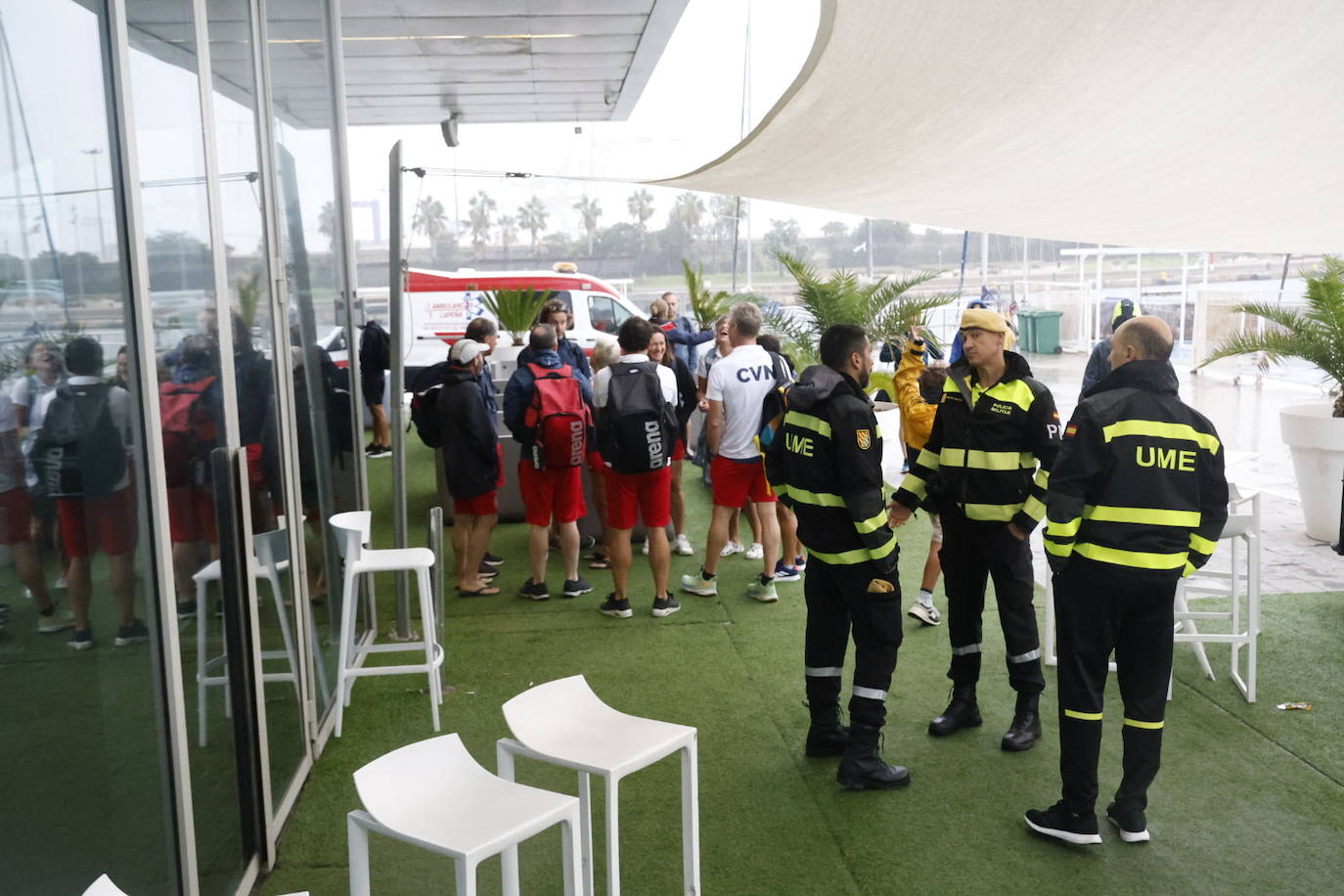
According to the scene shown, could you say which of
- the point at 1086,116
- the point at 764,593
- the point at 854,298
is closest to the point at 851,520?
the point at 1086,116

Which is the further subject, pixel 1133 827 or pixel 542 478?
pixel 542 478

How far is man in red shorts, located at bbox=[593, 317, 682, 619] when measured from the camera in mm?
5965

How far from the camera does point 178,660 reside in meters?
2.73

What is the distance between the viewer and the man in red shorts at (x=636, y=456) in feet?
19.6

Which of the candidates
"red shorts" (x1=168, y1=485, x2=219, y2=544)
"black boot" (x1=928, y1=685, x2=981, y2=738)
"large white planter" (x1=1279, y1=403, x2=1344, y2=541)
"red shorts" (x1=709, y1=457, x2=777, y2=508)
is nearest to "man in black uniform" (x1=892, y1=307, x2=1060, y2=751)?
"black boot" (x1=928, y1=685, x2=981, y2=738)

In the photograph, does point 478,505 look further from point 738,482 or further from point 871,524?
point 871,524

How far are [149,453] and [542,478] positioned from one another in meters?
3.78

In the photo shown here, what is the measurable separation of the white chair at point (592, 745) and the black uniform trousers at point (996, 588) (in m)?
1.77

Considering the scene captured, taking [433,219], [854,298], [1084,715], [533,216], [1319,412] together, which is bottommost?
[1084,715]

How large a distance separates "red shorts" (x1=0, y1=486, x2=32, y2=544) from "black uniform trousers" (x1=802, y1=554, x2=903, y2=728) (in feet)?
8.66

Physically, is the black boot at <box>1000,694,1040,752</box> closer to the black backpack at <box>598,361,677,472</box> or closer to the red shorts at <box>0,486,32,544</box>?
the black backpack at <box>598,361,677,472</box>

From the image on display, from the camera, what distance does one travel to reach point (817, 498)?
3918 mm

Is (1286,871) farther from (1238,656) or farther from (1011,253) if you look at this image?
(1011,253)

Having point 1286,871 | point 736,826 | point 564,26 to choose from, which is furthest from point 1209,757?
point 564,26
